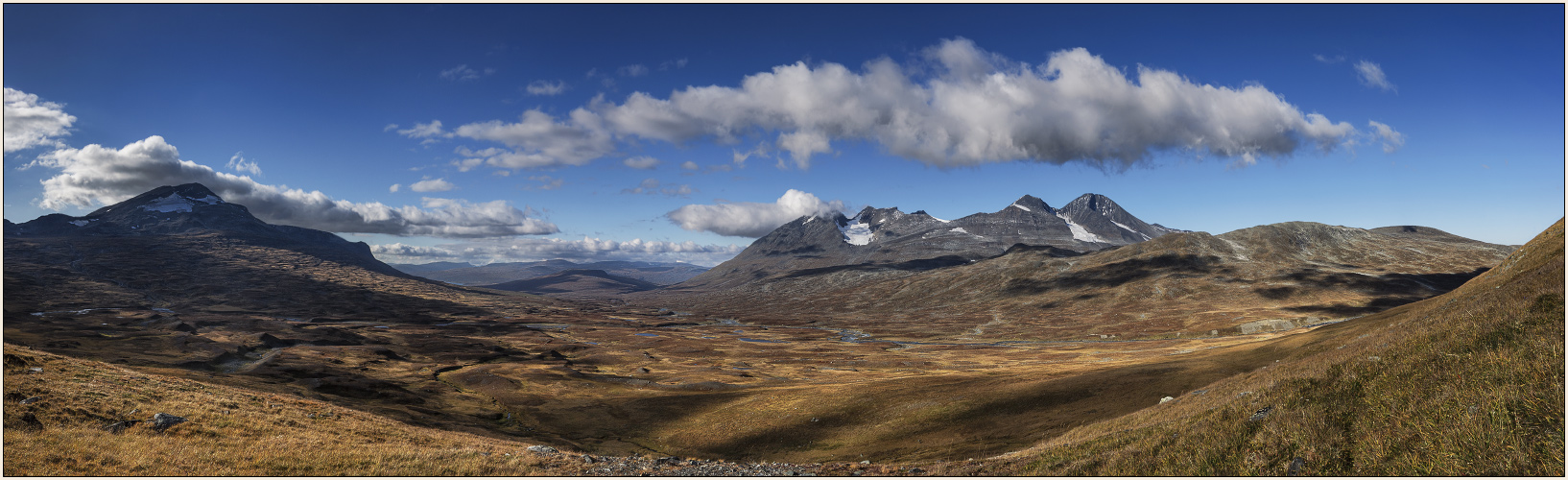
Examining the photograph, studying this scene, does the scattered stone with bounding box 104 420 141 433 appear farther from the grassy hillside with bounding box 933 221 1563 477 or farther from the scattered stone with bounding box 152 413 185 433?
the grassy hillside with bounding box 933 221 1563 477

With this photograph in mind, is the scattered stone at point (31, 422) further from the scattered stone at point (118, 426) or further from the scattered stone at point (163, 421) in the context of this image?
the scattered stone at point (163, 421)

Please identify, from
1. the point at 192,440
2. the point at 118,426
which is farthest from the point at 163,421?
the point at 192,440

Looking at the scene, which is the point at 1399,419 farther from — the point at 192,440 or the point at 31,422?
the point at 31,422

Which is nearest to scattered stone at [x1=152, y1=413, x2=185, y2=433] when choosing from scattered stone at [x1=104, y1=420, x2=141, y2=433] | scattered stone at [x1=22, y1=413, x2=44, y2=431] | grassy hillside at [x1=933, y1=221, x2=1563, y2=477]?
scattered stone at [x1=104, y1=420, x2=141, y2=433]

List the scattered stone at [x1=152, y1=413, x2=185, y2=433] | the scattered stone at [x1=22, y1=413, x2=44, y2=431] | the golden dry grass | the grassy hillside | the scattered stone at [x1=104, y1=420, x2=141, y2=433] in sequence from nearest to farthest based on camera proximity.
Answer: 1. the grassy hillside
2. the golden dry grass
3. the scattered stone at [x1=22, y1=413, x2=44, y2=431]
4. the scattered stone at [x1=104, y1=420, x2=141, y2=433]
5. the scattered stone at [x1=152, y1=413, x2=185, y2=433]

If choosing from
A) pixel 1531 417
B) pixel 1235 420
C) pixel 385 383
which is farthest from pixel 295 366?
pixel 1531 417
